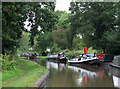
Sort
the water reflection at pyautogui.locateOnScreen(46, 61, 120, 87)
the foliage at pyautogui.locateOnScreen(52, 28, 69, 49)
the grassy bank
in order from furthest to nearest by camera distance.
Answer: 1. the foliage at pyautogui.locateOnScreen(52, 28, 69, 49)
2. the water reflection at pyautogui.locateOnScreen(46, 61, 120, 87)
3. the grassy bank

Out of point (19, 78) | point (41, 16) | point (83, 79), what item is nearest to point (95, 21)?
point (41, 16)

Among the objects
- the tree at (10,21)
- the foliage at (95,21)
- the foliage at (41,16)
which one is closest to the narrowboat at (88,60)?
the foliage at (95,21)

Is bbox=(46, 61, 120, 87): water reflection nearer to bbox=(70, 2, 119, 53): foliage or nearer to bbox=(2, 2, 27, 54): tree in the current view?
bbox=(2, 2, 27, 54): tree

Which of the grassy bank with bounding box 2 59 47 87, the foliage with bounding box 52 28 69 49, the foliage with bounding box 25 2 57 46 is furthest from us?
the foliage with bounding box 52 28 69 49

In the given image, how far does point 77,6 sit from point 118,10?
42.1ft

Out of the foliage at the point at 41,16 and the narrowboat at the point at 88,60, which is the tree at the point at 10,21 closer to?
the foliage at the point at 41,16

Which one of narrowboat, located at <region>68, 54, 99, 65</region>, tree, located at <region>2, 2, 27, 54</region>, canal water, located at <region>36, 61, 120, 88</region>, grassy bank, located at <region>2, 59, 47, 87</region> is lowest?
canal water, located at <region>36, 61, 120, 88</region>

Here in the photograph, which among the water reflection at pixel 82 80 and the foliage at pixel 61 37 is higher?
the foliage at pixel 61 37

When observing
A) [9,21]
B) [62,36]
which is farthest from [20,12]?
[62,36]

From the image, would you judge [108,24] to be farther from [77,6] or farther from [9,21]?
[9,21]

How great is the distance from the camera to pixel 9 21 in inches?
842

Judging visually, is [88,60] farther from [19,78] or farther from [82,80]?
[19,78]

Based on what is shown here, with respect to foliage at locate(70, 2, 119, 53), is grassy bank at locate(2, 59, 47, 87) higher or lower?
lower

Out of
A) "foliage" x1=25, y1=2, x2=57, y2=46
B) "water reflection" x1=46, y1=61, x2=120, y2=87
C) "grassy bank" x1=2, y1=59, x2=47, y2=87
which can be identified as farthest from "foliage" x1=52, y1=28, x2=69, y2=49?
"grassy bank" x1=2, y1=59, x2=47, y2=87
